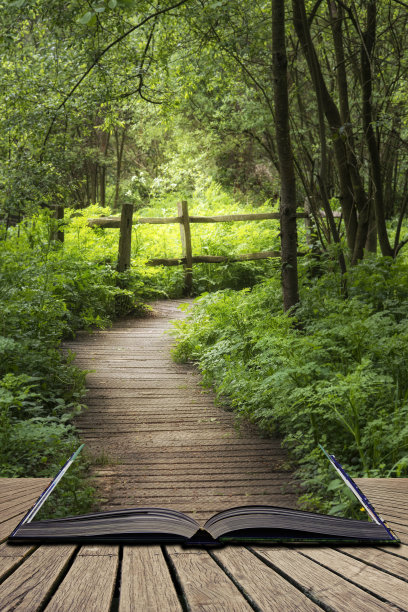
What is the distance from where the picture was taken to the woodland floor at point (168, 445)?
13.6ft

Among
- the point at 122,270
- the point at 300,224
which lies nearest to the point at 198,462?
the point at 122,270

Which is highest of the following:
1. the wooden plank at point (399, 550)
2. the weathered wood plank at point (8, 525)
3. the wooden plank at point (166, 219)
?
the wooden plank at point (166, 219)

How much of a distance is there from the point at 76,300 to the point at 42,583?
8.62m

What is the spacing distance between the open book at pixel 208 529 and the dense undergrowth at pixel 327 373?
1673mm

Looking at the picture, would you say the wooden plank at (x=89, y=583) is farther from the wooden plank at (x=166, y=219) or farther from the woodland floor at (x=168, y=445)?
the wooden plank at (x=166, y=219)

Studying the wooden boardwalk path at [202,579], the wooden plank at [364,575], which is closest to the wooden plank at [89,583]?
the wooden boardwalk path at [202,579]

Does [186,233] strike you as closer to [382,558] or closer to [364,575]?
[382,558]

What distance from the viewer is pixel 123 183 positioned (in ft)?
84.9

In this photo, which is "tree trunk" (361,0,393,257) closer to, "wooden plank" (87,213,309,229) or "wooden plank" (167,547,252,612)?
"wooden plank" (87,213,309,229)

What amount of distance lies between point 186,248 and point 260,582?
489 inches

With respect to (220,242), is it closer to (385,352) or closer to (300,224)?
(300,224)

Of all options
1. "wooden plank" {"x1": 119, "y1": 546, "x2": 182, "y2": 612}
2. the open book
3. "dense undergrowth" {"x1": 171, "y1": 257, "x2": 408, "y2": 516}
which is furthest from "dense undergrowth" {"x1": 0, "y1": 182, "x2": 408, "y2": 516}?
"wooden plank" {"x1": 119, "y1": 546, "x2": 182, "y2": 612}

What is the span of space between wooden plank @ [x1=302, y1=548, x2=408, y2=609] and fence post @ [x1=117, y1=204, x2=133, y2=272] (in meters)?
10.5

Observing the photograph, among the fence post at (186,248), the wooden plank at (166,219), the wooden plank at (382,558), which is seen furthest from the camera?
the fence post at (186,248)
